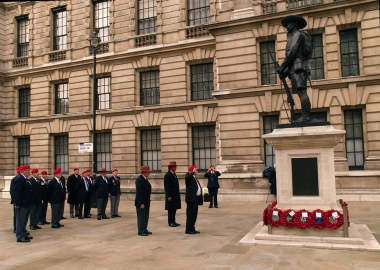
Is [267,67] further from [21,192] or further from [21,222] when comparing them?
[21,222]

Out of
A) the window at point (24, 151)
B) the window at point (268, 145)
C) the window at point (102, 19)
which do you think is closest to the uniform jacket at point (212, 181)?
the window at point (268, 145)

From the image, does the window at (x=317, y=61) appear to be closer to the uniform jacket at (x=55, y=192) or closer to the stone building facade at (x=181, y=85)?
the stone building facade at (x=181, y=85)

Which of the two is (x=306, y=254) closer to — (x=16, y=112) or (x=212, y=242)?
(x=212, y=242)

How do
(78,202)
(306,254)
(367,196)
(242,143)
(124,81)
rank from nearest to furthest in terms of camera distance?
(306,254), (78,202), (367,196), (242,143), (124,81)

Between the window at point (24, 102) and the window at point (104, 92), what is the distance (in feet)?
21.3

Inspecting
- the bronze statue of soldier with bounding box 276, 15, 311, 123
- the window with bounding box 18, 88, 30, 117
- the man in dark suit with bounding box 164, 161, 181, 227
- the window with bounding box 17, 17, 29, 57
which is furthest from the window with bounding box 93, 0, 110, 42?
the bronze statue of soldier with bounding box 276, 15, 311, 123

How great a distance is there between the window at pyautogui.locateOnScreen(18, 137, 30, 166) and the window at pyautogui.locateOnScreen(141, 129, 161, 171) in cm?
972

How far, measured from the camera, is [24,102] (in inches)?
1078

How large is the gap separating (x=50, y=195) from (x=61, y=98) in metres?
15.1

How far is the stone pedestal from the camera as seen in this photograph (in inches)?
336

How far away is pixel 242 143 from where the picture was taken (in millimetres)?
18547

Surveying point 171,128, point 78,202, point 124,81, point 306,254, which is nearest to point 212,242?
point 306,254

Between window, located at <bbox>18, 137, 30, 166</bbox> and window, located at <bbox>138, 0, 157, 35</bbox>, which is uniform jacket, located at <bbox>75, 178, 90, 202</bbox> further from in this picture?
window, located at <bbox>18, 137, 30, 166</bbox>

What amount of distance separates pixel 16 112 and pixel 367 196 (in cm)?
2405
